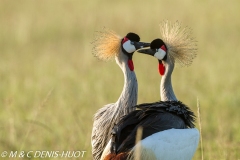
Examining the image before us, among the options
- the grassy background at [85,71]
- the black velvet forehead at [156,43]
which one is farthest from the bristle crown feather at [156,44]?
the grassy background at [85,71]

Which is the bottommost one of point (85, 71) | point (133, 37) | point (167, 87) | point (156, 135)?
point (156, 135)

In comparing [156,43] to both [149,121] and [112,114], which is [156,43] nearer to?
[112,114]

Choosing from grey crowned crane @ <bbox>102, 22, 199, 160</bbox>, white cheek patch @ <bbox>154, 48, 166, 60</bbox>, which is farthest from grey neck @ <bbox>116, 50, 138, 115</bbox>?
grey crowned crane @ <bbox>102, 22, 199, 160</bbox>

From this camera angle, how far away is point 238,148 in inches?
190

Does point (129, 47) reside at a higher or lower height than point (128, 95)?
higher

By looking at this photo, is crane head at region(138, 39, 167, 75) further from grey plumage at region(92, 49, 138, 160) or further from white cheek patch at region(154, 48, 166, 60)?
grey plumage at region(92, 49, 138, 160)

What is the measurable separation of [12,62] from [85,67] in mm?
1164

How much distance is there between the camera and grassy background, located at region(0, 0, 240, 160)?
5707mm

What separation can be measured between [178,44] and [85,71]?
446 cm

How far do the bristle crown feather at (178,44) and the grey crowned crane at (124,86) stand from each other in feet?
0.56

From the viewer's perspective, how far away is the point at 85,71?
895cm

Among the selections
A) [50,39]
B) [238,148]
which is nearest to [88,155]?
[238,148]

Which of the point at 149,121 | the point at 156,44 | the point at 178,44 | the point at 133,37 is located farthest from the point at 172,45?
the point at 149,121

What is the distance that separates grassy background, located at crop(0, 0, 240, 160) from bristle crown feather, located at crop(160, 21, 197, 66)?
0.61m
